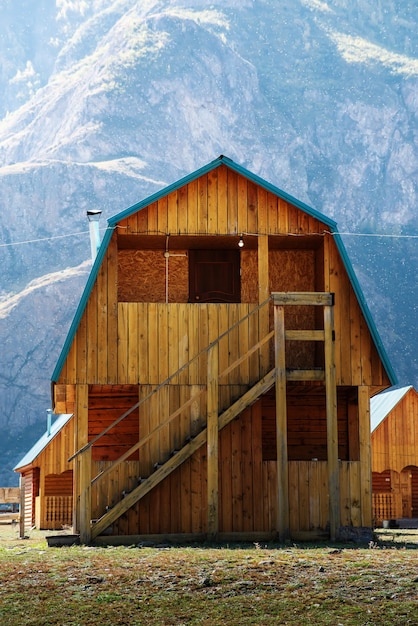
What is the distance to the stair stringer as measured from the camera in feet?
64.4

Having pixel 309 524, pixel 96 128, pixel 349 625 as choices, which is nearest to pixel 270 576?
pixel 349 625

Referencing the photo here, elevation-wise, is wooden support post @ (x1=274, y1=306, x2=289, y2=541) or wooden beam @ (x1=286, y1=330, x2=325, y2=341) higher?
wooden beam @ (x1=286, y1=330, x2=325, y2=341)

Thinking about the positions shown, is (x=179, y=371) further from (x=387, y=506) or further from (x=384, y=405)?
(x=384, y=405)

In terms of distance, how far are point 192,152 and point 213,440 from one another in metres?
154

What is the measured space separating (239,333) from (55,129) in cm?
16389

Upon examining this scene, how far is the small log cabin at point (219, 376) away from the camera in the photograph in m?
20.1

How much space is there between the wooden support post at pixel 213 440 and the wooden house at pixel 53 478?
17012 millimetres

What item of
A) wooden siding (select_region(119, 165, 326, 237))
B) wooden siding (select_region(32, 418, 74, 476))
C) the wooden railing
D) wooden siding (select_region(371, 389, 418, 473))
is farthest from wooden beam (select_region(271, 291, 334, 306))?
wooden siding (select_region(32, 418, 74, 476))

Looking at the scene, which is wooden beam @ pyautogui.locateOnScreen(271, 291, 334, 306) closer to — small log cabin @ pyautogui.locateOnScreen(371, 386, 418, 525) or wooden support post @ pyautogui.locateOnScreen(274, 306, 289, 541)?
wooden support post @ pyautogui.locateOnScreen(274, 306, 289, 541)

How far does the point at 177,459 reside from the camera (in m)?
20.1

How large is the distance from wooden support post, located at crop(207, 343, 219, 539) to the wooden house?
17.0 m

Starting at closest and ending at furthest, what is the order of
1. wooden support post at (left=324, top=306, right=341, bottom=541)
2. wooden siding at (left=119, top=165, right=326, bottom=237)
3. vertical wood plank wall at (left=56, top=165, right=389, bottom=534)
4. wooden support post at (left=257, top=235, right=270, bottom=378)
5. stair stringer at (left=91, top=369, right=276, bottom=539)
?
1. stair stringer at (left=91, top=369, right=276, bottom=539)
2. wooden support post at (left=324, top=306, right=341, bottom=541)
3. vertical wood plank wall at (left=56, top=165, right=389, bottom=534)
4. wooden support post at (left=257, top=235, right=270, bottom=378)
5. wooden siding at (left=119, top=165, right=326, bottom=237)

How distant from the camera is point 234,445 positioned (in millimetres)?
21422

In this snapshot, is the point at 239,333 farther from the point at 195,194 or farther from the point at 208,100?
the point at 208,100
